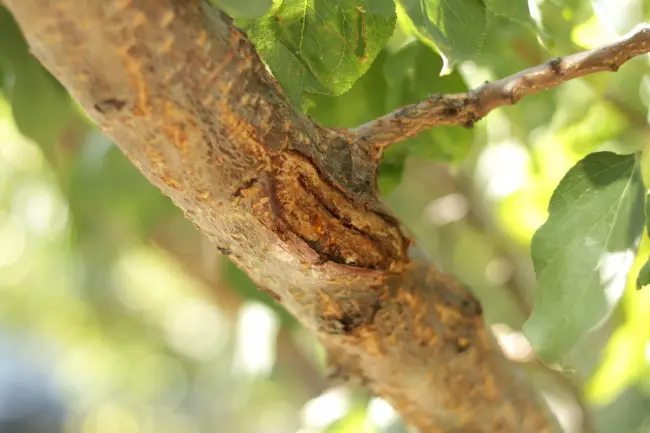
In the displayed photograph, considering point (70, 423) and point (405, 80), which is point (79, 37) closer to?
point (405, 80)

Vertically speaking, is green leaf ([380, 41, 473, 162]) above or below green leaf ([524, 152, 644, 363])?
above

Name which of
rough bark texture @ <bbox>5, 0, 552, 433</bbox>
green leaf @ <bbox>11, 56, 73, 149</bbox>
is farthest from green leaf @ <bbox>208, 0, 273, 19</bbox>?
green leaf @ <bbox>11, 56, 73, 149</bbox>

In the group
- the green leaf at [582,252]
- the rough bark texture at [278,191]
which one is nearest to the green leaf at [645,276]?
the green leaf at [582,252]

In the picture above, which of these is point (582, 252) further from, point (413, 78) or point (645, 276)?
point (413, 78)

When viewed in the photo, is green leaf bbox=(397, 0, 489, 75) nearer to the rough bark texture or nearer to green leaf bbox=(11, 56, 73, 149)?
the rough bark texture

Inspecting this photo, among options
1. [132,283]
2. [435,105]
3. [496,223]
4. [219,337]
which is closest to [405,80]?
[435,105]

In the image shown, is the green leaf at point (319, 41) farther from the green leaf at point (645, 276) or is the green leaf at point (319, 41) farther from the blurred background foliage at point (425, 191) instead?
the green leaf at point (645, 276)
